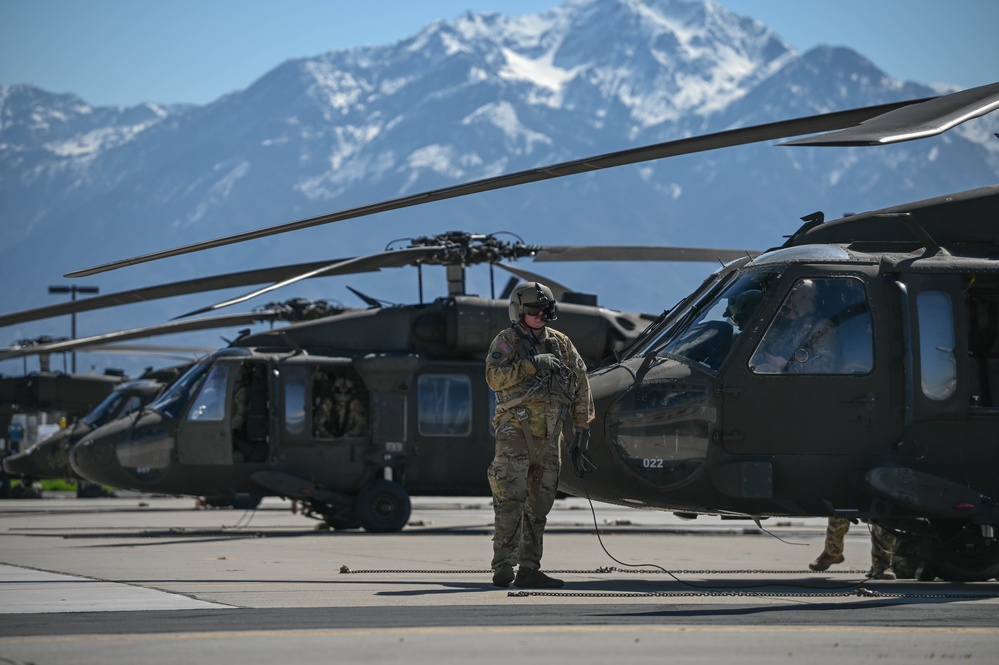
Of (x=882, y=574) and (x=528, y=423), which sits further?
(x=882, y=574)

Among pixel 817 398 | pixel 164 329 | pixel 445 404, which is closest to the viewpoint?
pixel 817 398

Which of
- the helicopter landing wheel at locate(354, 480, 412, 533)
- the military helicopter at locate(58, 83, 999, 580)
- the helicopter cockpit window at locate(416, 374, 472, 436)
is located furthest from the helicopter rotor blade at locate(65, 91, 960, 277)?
the helicopter cockpit window at locate(416, 374, 472, 436)

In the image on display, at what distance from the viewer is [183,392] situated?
54.3ft

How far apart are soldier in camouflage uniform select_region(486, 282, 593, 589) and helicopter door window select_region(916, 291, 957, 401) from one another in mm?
2232

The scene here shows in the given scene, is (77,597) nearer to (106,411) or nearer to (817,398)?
(817,398)

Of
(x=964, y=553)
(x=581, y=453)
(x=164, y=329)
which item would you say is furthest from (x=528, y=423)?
(x=164, y=329)

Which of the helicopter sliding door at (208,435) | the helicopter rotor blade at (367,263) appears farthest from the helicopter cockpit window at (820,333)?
the helicopter sliding door at (208,435)

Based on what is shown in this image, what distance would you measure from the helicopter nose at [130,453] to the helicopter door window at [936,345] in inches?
384

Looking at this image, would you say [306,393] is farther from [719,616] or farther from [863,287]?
[719,616]

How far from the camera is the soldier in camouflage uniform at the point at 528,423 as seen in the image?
8227 millimetres

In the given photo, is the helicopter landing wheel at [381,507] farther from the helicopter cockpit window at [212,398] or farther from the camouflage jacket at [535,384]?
the camouflage jacket at [535,384]

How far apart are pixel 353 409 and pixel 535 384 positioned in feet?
30.2

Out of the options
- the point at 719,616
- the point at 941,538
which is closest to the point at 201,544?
the point at 941,538

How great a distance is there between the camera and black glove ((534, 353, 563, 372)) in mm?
8289
